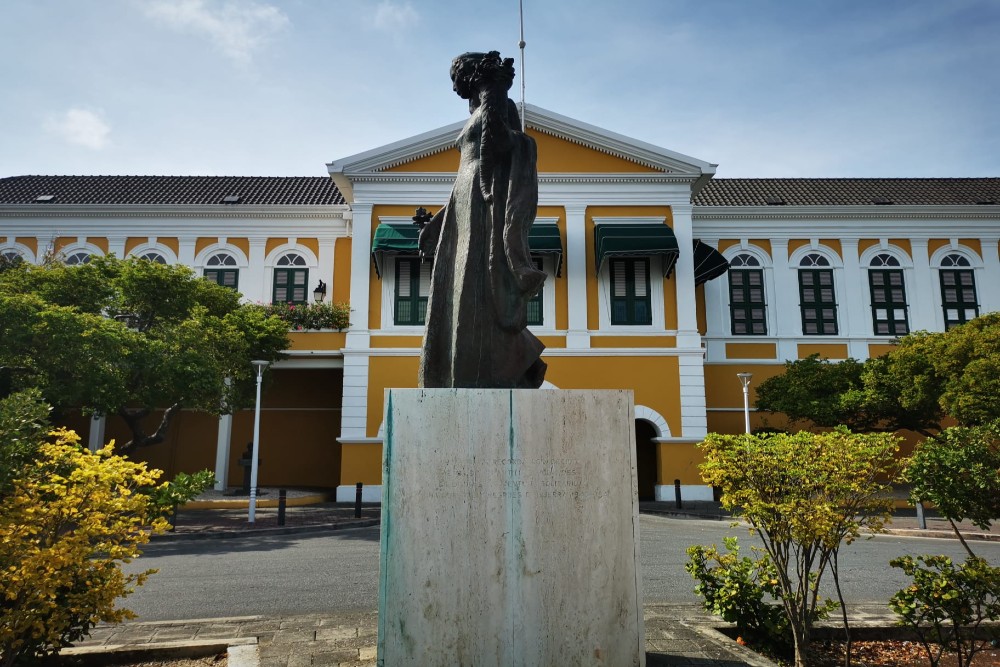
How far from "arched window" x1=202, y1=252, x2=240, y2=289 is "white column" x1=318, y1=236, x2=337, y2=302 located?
256cm

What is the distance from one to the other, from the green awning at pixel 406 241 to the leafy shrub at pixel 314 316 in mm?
1694

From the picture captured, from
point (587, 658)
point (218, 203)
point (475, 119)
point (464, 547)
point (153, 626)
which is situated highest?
point (218, 203)

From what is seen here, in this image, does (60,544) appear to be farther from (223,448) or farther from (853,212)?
(853,212)

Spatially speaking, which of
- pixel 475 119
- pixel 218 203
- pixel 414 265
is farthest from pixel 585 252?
pixel 475 119

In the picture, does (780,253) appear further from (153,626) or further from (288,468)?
(153,626)

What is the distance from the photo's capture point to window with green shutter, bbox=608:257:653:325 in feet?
65.5

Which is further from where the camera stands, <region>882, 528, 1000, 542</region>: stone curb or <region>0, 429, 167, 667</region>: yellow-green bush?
<region>882, 528, 1000, 542</region>: stone curb

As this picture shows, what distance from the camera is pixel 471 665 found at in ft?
11.6

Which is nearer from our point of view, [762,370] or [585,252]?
[585,252]

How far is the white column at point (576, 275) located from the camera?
19.7 m

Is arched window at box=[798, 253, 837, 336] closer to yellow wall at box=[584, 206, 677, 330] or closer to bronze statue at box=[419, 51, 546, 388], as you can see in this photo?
yellow wall at box=[584, 206, 677, 330]

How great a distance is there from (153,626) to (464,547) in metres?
3.67

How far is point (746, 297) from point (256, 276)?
15.7 meters

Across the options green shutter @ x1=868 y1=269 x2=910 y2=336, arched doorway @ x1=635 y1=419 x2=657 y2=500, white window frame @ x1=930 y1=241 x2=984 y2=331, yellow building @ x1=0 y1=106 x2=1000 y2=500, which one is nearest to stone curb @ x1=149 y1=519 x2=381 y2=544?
yellow building @ x1=0 y1=106 x2=1000 y2=500
